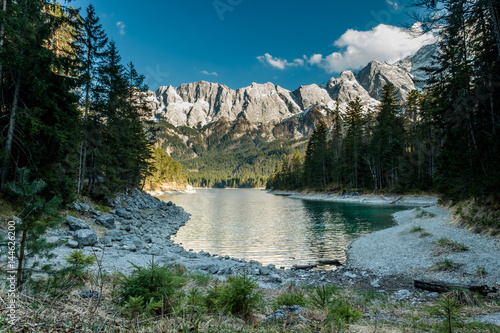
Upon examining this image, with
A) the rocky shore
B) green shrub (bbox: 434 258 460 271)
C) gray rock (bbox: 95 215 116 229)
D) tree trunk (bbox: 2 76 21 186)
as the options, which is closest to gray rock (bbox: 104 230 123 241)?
the rocky shore

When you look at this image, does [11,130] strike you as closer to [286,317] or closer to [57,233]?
[57,233]

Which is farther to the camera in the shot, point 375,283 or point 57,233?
point 57,233

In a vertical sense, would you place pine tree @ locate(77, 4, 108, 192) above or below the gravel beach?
above

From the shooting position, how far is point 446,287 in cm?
632

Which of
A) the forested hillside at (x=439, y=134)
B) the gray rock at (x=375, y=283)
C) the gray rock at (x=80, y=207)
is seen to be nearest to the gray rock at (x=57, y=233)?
the gray rock at (x=80, y=207)

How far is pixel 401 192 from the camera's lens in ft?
144

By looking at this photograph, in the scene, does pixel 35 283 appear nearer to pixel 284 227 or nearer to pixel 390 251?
pixel 390 251

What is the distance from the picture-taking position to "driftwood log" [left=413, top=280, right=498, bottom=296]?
220 inches

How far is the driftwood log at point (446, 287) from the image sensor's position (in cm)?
558

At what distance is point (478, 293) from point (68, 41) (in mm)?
25598

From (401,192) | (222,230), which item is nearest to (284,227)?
(222,230)

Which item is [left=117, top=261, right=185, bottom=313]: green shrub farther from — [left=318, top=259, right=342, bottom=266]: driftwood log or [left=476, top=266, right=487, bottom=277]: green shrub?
[left=318, top=259, right=342, bottom=266]: driftwood log

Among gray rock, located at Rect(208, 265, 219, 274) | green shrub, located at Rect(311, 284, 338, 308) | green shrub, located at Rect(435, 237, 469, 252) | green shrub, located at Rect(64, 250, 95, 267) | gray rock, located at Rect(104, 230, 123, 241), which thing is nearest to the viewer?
green shrub, located at Rect(311, 284, 338, 308)

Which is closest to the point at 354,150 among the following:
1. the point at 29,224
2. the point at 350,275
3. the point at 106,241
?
the point at 350,275
